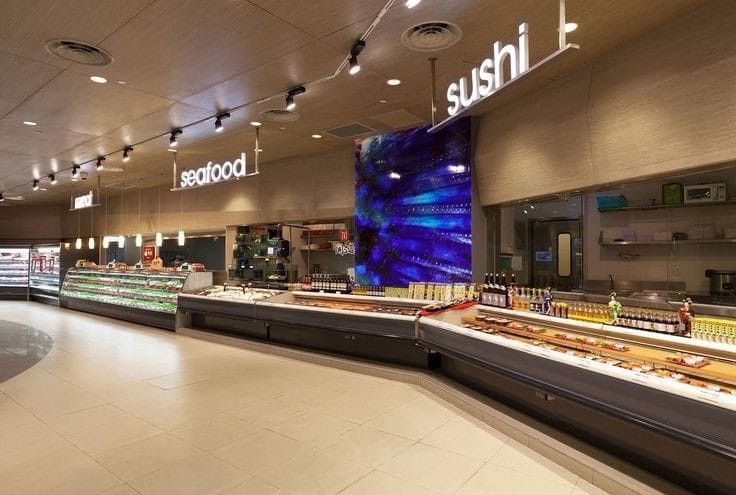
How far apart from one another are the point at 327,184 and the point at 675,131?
6300 millimetres

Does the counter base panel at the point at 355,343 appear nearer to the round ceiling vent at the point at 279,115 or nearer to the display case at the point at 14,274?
the round ceiling vent at the point at 279,115

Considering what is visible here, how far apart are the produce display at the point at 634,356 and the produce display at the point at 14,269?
19371mm

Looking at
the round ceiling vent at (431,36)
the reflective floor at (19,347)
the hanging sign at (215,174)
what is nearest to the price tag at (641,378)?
the round ceiling vent at (431,36)

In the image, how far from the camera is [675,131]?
4.00 metres

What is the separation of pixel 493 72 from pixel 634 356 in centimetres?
249

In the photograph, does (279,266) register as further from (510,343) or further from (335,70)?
(510,343)

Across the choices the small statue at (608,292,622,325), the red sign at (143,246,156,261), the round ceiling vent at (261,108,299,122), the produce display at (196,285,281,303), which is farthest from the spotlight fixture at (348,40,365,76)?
the red sign at (143,246,156,261)

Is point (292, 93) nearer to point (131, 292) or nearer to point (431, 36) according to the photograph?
point (431, 36)

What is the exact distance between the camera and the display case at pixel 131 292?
30.7ft

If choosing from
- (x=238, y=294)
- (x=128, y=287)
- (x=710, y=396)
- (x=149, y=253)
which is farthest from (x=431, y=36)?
(x=149, y=253)

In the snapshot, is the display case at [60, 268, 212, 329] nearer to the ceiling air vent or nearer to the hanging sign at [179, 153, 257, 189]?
the hanging sign at [179, 153, 257, 189]

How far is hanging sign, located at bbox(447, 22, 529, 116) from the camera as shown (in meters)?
3.10

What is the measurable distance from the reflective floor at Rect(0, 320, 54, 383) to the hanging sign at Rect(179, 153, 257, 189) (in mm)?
3779

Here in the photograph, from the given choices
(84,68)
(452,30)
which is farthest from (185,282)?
(452,30)
